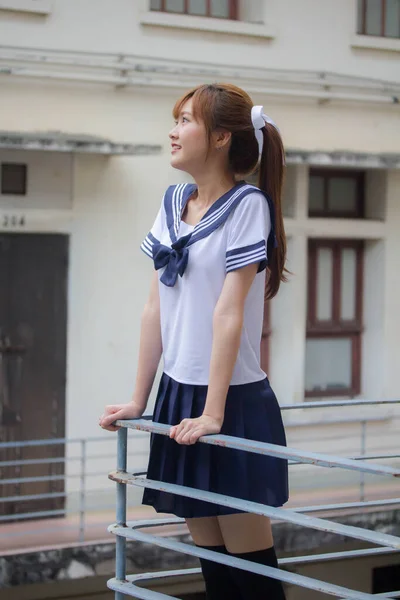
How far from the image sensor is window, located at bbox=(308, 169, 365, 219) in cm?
976

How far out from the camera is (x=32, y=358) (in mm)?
8719

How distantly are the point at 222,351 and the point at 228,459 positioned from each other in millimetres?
314

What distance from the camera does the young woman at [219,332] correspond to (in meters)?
3.04

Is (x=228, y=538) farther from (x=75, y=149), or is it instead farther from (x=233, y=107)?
(x=75, y=149)

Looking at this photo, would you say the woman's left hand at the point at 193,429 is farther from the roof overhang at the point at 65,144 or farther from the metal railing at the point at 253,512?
the roof overhang at the point at 65,144

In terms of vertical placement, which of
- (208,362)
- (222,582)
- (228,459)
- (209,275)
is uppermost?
(209,275)

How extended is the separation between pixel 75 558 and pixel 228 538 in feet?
16.1

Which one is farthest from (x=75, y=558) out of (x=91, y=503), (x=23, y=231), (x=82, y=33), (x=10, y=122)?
(x=82, y=33)

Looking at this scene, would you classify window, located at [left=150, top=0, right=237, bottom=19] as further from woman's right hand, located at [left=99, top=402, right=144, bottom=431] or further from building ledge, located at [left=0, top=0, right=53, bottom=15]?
woman's right hand, located at [left=99, top=402, right=144, bottom=431]

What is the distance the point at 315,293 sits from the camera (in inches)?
389

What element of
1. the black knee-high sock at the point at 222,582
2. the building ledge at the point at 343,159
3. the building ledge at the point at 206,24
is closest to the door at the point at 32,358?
the building ledge at the point at 206,24

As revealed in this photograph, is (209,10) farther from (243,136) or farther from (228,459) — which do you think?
(228,459)


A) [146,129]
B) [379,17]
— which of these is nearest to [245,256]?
[146,129]

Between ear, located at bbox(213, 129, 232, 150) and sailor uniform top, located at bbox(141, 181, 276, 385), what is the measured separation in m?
0.13
